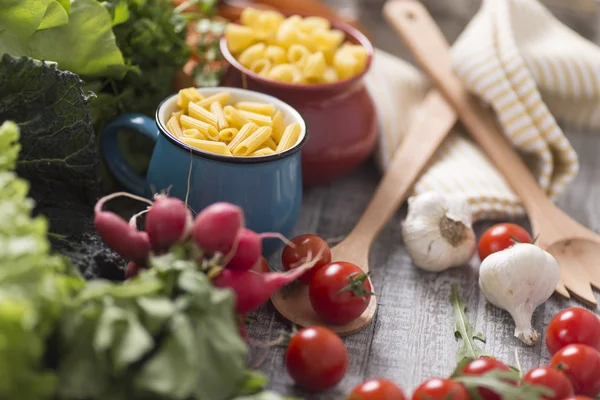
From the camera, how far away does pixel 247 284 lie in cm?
111

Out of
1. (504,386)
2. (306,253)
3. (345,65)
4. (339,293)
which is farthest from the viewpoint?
(345,65)

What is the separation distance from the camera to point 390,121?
1816 millimetres

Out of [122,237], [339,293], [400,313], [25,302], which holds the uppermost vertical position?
[25,302]

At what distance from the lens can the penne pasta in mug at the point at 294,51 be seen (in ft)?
5.09

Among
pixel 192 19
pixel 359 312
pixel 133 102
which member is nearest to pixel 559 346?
pixel 359 312

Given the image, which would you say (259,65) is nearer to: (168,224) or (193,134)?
(193,134)

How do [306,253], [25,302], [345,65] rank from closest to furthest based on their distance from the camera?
1. [25,302]
2. [306,253]
3. [345,65]

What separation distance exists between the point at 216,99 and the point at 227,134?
10 centimetres

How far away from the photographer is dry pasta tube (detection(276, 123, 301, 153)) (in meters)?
1.34

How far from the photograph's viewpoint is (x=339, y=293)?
1224 mm

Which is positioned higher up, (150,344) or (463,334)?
(150,344)

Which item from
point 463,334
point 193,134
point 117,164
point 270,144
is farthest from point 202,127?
point 463,334

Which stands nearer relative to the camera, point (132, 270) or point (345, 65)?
point (132, 270)

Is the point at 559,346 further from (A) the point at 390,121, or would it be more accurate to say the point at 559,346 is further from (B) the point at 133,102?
(B) the point at 133,102
